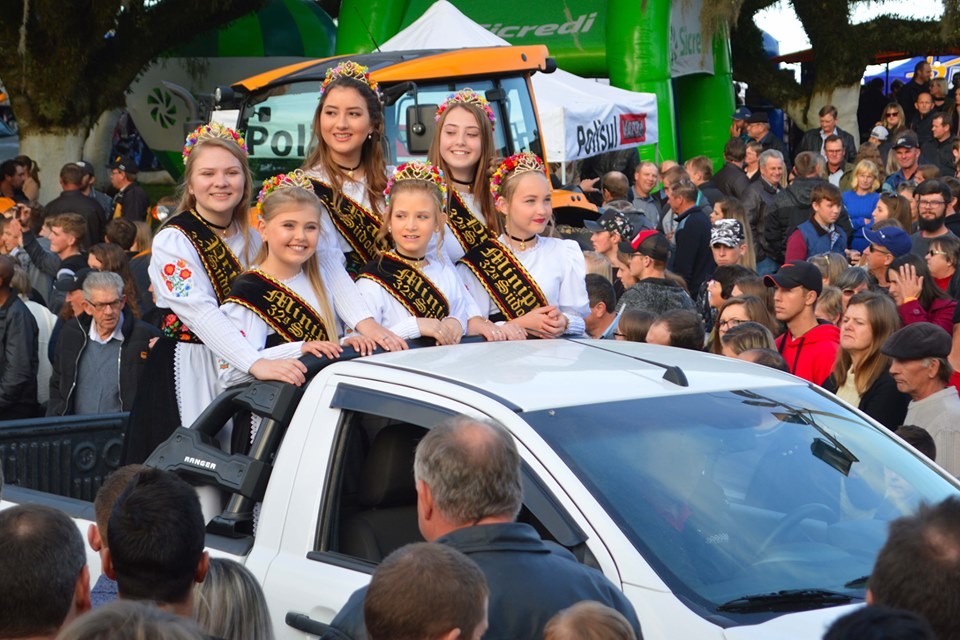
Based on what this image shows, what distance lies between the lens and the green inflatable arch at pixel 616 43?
59.0 ft

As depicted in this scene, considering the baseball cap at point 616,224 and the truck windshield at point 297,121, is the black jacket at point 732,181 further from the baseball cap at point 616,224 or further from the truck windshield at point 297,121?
the baseball cap at point 616,224

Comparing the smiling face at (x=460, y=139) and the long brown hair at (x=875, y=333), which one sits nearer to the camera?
the smiling face at (x=460, y=139)

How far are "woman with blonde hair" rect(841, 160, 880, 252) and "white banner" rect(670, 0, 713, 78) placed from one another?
650 centimetres

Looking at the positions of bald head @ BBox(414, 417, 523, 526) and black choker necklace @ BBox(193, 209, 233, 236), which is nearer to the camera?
bald head @ BBox(414, 417, 523, 526)

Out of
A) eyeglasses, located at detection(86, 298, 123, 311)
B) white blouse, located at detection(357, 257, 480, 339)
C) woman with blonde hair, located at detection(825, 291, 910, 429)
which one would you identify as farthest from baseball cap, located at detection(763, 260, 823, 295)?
eyeglasses, located at detection(86, 298, 123, 311)

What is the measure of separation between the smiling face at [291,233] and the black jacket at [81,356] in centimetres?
310

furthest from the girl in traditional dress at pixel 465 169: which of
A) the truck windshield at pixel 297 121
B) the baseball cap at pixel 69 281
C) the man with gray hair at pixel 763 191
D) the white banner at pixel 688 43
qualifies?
the white banner at pixel 688 43

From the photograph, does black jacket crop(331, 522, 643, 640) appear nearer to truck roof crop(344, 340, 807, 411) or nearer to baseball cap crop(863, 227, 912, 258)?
truck roof crop(344, 340, 807, 411)

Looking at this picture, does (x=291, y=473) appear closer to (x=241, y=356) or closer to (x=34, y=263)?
(x=241, y=356)

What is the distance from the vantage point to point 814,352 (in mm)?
6707

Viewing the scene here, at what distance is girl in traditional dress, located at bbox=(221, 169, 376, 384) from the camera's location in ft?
15.5

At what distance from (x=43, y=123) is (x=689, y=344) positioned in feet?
44.5

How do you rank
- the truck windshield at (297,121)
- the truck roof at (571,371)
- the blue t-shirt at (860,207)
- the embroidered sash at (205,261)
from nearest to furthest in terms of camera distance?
the truck roof at (571,371) → the embroidered sash at (205,261) → the truck windshield at (297,121) → the blue t-shirt at (860,207)

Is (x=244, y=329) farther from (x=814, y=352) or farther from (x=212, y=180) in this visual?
(x=814, y=352)
